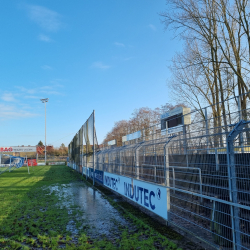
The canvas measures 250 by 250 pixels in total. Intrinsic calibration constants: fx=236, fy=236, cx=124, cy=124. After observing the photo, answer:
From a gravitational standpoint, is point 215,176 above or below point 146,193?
above

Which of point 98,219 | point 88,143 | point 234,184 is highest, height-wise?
point 88,143

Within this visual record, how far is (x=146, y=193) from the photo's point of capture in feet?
20.5

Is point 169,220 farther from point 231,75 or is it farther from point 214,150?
point 231,75

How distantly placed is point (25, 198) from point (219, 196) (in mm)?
7928

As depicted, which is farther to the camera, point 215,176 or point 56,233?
point 56,233

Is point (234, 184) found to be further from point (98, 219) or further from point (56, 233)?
point (98, 219)

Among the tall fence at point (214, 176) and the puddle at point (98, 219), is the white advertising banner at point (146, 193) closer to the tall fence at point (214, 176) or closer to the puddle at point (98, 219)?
the tall fence at point (214, 176)

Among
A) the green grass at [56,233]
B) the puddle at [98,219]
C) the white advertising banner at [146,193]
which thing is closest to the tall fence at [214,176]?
the white advertising banner at [146,193]

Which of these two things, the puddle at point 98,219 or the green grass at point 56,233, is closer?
the green grass at point 56,233

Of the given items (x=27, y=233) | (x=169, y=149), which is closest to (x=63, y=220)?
(x=27, y=233)

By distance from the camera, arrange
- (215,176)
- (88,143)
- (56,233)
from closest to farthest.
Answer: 1. (215,176)
2. (56,233)
3. (88,143)

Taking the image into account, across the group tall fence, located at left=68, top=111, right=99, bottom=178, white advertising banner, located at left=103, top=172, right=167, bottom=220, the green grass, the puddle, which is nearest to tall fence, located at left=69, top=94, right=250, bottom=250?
white advertising banner, located at left=103, top=172, right=167, bottom=220

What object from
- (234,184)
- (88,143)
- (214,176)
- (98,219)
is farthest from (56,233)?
(88,143)

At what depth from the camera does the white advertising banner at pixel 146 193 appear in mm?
5366
